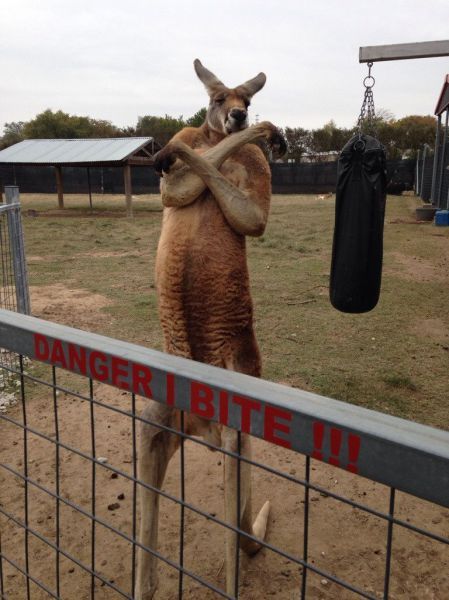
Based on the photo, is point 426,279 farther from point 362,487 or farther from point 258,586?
point 258,586

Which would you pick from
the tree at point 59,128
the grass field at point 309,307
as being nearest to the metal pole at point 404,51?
the grass field at point 309,307

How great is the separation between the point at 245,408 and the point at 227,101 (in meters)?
1.82

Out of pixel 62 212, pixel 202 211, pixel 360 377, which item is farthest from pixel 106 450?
pixel 62 212

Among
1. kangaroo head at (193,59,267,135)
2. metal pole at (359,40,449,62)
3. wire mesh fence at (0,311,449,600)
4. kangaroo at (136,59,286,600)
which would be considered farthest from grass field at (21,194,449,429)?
kangaroo head at (193,59,267,135)

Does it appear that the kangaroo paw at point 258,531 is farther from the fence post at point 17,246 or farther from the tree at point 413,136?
the tree at point 413,136

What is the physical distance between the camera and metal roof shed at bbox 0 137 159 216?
1691cm

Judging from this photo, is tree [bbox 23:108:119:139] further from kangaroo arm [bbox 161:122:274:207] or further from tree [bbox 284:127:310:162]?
kangaroo arm [bbox 161:122:274:207]

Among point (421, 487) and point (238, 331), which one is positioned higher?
point (421, 487)

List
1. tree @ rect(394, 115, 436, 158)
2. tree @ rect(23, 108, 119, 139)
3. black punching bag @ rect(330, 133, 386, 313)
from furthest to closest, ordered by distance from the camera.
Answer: tree @ rect(23, 108, 119, 139) < tree @ rect(394, 115, 436, 158) < black punching bag @ rect(330, 133, 386, 313)

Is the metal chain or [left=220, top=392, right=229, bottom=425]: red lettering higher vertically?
the metal chain

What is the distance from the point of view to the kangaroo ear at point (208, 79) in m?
2.54

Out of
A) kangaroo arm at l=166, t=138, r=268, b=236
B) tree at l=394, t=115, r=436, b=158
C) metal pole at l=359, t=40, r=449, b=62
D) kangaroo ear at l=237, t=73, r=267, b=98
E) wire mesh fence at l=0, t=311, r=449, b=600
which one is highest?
tree at l=394, t=115, r=436, b=158

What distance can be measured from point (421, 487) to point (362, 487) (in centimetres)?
259

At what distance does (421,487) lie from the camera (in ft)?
2.73
